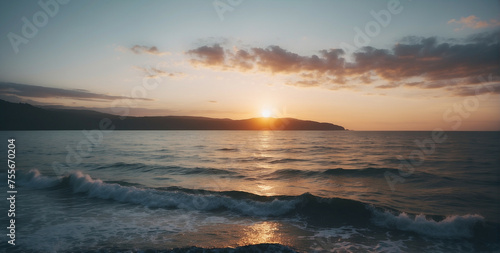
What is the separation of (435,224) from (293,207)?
6599 mm

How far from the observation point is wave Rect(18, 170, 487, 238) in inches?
425

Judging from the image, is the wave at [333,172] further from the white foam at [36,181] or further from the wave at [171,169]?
the white foam at [36,181]

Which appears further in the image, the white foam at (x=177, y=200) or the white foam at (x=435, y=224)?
the white foam at (x=177, y=200)

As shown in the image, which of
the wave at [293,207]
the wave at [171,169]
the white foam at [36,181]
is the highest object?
the wave at [293,207]

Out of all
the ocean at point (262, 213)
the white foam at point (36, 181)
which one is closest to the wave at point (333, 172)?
the ocean at point (262, 213)

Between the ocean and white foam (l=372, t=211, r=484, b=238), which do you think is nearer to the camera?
the ocean

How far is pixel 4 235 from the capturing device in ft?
31.3

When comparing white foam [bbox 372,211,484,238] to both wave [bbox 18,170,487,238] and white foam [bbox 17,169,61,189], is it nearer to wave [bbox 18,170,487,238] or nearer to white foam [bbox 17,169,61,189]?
wave [bbox 18,170,487,238]

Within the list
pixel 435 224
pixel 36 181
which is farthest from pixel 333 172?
pixel 36 181

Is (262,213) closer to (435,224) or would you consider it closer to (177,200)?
(177,200)

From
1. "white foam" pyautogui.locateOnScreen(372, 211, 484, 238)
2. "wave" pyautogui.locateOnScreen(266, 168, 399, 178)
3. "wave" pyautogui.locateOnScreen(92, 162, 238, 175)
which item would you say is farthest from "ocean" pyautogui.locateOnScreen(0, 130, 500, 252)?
"wave" pyautogui.locateOnScreen(92, 162, 238, 175)

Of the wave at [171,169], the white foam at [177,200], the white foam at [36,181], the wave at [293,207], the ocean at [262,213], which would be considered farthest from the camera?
the wave at [171,169]

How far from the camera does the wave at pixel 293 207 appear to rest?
10805mm

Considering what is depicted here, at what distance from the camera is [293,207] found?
44.3 feet
